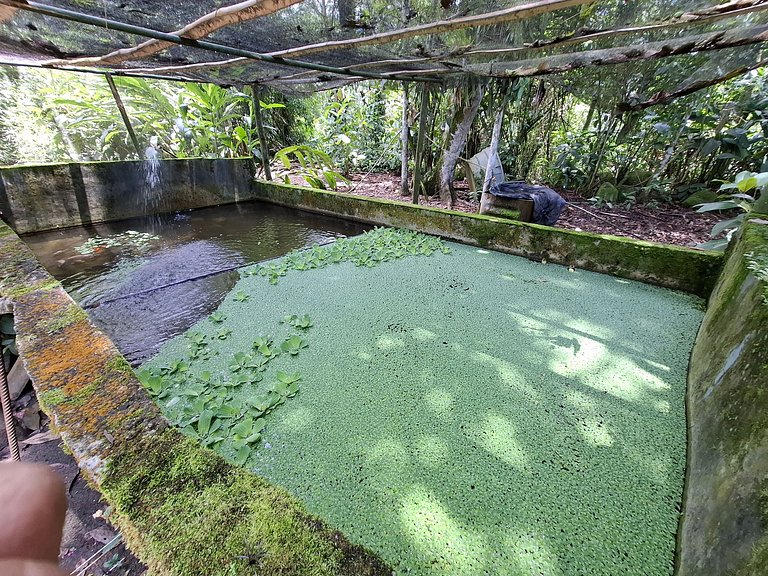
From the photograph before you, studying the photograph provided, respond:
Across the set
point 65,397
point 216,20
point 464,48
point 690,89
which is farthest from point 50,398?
point 690,89

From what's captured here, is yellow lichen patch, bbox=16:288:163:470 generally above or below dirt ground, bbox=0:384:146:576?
above

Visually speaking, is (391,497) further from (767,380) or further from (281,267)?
(281,267)

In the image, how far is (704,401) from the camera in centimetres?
126

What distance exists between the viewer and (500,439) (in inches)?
51.4

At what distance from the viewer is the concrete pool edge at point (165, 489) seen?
0.63 metres

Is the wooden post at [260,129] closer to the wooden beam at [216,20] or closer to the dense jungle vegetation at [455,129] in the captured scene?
the dense jungle vegetation at [455,129]

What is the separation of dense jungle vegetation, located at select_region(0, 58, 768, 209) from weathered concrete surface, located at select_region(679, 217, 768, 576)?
2280mm

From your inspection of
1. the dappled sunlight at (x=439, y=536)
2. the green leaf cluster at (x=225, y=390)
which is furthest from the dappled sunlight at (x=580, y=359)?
the green leaf cluster at (x=225, y=390)

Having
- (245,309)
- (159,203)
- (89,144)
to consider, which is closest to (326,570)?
(245,309)

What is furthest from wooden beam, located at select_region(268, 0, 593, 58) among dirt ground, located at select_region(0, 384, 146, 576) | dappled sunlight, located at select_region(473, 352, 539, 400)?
dirt ground, located at select_region(0, 384, 146, 576)

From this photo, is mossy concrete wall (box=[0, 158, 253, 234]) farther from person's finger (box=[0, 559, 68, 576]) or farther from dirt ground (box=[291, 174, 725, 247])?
person's finger (box=[0, 559, 68, 576])

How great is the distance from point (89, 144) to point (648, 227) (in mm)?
9188

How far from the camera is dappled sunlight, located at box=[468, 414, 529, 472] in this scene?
1.23m

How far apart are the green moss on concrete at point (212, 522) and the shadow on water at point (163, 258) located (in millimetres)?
1284
